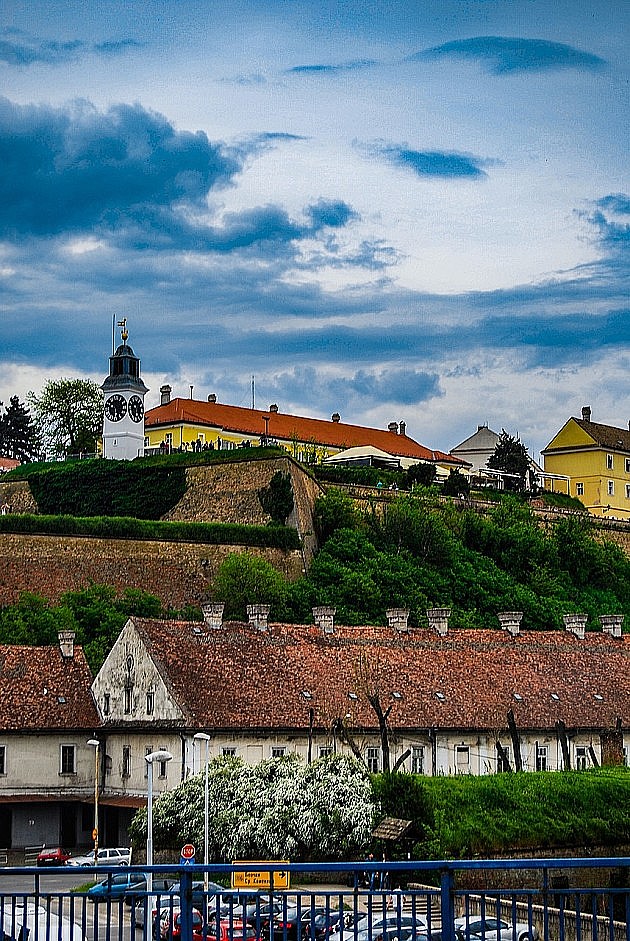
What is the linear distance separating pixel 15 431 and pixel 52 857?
8793 centimetres

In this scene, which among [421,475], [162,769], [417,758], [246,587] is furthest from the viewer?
[421,475]

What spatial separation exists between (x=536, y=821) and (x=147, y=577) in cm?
3290

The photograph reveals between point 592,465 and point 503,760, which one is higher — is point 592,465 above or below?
above

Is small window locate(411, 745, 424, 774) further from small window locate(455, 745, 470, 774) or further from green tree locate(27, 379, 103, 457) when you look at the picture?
green tree locate(27, 379, 103, 457)

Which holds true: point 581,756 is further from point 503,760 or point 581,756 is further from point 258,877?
point 258,877

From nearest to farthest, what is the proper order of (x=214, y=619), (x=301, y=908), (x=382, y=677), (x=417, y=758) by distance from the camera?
(x=301, y=908) < (x=417, y=758) < (x=382, y=677) < (x=214, y=619)

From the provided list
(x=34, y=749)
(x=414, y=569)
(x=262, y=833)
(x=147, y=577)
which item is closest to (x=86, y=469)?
(x=147, y=577)

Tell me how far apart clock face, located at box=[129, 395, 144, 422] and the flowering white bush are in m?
50.1

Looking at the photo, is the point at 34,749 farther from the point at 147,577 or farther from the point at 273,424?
the point at 273,424

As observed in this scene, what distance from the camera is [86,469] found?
75.9 meters

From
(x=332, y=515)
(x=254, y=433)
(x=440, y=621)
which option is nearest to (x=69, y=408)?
(x=254, y=433)

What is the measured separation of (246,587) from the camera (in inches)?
2466

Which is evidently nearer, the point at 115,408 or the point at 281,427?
the point at 115,408

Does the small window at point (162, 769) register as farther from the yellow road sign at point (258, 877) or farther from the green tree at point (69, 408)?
the green tree at point (69, 408)
